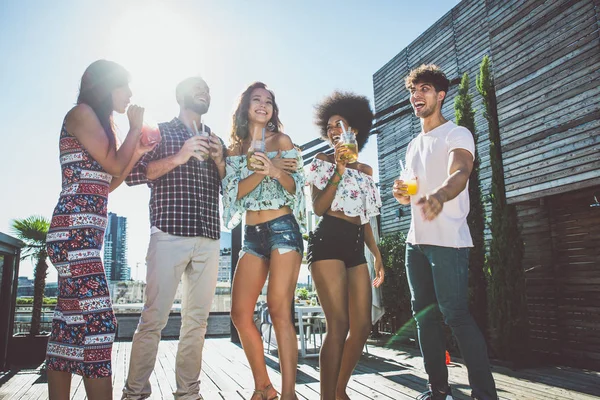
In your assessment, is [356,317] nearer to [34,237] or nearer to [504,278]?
[504,278]

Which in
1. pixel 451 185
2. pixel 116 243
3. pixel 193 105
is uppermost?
pixel 116 243

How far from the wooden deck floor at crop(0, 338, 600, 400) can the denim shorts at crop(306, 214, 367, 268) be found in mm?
939

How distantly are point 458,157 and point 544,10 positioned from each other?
6066 millimetres

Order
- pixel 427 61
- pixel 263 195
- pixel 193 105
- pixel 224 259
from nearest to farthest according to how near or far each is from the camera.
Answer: pixel 263 195 < pixel 193 105 < pixel 427 61 < pixel 224 259

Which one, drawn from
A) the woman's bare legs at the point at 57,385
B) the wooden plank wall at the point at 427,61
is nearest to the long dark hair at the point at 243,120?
the woman's bare legs at the point at 57,385

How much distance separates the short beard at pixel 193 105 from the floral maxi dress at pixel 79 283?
882mm

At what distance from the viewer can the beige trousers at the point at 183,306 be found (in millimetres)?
2146

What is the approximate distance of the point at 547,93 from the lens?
6.29 meters

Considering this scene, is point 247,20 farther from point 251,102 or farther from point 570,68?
point 570,68

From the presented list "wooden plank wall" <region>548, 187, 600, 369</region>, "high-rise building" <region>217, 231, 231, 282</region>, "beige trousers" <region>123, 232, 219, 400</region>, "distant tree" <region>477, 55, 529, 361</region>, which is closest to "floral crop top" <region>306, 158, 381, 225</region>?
"beige trousers" <region>123, 232, 219, 400</region>

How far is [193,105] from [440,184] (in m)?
1.57

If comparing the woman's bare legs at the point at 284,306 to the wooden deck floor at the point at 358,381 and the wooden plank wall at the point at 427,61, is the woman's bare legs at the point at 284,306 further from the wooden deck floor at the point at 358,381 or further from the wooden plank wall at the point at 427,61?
the wooden plank wall at the point at 427,61

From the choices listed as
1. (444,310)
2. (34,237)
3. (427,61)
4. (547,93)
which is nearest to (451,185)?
(444,310)

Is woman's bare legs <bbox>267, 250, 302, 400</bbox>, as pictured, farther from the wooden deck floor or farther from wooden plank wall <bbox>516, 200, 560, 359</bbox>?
A: wooden plank wall <bbox>516, 200, 560, 359</bbox>
